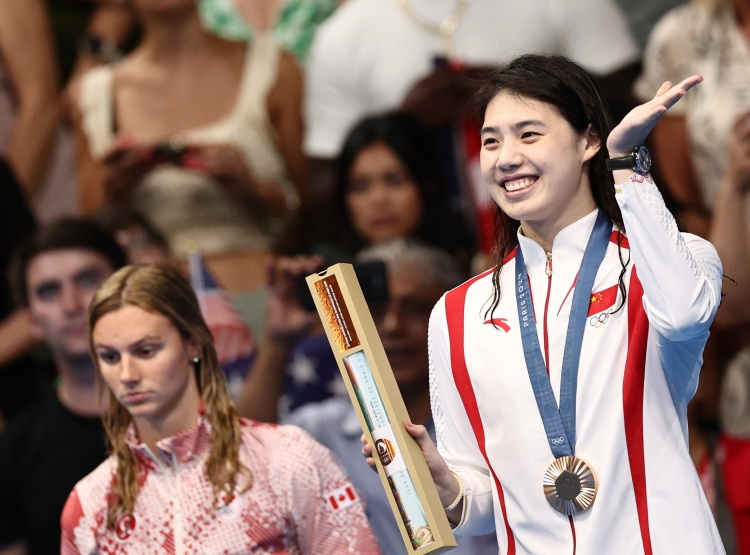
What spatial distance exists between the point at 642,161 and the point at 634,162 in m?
0.02

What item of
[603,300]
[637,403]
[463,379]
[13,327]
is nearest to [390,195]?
[13,327]

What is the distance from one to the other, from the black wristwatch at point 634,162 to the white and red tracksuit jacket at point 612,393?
2 cm

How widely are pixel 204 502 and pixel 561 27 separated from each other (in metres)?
2.44

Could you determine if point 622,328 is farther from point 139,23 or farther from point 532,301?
point 139,23

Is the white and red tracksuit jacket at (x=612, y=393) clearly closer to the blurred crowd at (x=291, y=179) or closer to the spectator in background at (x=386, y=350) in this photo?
the blurred crowd at (x=291, y=179)

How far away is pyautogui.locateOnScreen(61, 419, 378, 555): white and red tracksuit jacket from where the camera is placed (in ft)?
9.95

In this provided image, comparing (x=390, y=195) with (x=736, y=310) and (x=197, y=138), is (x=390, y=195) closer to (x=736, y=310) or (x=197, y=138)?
(x=197, y=138)

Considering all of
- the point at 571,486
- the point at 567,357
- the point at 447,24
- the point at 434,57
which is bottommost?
the point at 571,486

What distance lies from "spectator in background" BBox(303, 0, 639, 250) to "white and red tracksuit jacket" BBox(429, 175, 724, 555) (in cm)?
194

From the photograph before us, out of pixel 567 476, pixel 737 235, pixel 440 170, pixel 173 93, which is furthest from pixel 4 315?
pixel 567 476

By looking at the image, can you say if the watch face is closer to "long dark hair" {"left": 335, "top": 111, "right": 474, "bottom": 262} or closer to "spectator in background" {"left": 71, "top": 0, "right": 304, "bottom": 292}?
"long dark hair" {"left": 335, "top": 111, "right": 474, "bottom": 262}

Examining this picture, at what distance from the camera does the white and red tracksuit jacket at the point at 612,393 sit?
2391 millimetres

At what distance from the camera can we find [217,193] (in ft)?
16.0

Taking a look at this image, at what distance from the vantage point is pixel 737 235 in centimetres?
402
